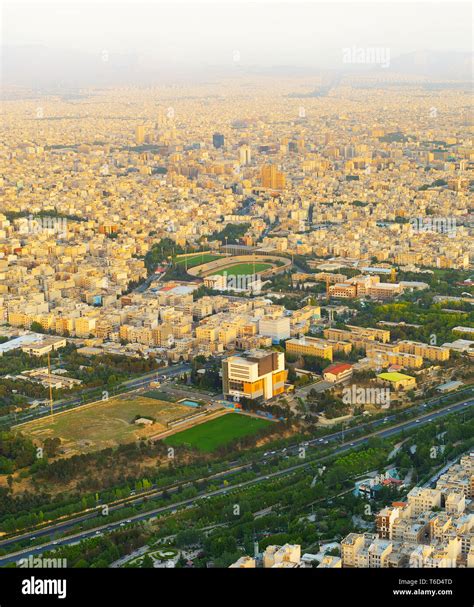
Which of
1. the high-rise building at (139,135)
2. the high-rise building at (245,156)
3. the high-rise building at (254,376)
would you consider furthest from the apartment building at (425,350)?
the high-rise building at (139,135)

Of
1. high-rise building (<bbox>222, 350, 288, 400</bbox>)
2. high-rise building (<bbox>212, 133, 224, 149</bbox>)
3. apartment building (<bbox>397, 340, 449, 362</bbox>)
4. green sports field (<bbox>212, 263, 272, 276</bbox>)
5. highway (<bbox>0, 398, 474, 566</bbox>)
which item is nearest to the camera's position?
highway (<bbox>0, 398, 474, 566</bbox>)

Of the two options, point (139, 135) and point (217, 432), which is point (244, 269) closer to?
point (217, 432)

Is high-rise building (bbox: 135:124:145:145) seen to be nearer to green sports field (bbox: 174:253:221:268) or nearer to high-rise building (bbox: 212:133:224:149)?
high-rise building (bbox: 212:133:224:149)

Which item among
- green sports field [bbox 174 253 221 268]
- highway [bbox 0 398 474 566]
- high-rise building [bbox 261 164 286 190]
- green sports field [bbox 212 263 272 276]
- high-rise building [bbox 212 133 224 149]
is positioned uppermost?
high-rise building [bbox 212 133 224 149]

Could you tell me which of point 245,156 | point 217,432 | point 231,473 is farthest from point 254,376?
point 245,156

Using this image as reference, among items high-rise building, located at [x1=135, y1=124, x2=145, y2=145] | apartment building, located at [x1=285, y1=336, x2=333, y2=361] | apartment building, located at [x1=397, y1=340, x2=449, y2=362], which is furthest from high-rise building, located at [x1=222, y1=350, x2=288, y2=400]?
high-rise building, located at [x1=135, y1=124, x2=145, y2=145]

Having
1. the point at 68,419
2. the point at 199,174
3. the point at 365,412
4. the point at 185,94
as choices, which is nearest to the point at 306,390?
the point at 365,412

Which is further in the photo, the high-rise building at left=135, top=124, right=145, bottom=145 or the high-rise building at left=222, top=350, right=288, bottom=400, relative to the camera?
the high-rise building at left=135, top=124, right=145, bottom=145
